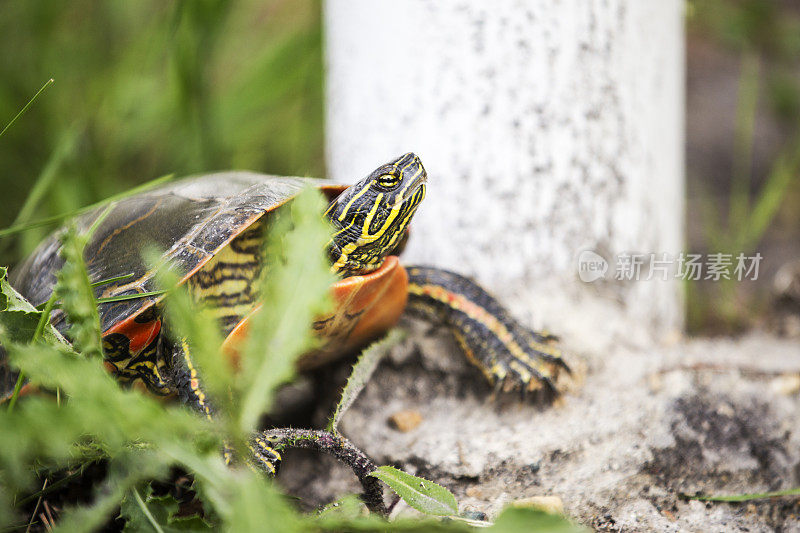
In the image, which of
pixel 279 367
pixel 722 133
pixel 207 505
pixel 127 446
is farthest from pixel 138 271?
pixel 722 133

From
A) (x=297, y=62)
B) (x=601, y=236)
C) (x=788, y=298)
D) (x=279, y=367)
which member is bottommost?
(x=788, y=298)

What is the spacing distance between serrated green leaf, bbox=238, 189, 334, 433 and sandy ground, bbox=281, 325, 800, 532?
554mm

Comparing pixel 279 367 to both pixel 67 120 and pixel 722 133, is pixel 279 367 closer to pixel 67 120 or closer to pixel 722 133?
pixel 67 120

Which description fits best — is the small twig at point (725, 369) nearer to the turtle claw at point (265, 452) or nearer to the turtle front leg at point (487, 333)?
the turtle front leg at point (487, 333)

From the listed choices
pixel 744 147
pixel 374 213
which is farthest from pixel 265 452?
pixel 744 147

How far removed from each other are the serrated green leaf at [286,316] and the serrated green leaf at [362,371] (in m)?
0.37

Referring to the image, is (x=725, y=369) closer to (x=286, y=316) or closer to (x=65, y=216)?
(x=286, y=316)

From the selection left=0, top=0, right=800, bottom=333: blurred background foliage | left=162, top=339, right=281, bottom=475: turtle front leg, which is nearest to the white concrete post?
left=0, top=0, right=800, bottom=333: blurred background foliage

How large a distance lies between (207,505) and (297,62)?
178cm

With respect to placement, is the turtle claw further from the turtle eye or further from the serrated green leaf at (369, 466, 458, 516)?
the turtle eye

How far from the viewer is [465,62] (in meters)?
1.42

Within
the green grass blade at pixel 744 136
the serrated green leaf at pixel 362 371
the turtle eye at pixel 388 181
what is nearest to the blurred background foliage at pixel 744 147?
the green grass blade at pixel 744 136

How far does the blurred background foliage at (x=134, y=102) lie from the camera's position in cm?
177

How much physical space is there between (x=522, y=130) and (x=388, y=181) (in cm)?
47
